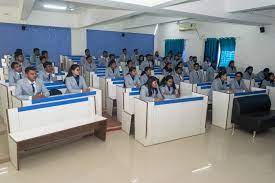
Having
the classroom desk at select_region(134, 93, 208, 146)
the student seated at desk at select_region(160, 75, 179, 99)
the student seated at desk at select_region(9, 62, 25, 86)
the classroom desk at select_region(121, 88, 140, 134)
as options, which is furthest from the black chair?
the student seated at desk at select_region(9, 62, 25, 86)

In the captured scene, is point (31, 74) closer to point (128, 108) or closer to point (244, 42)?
point (128, 108)

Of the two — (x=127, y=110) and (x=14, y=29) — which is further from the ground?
(x=14, y=29)

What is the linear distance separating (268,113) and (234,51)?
5013 mm

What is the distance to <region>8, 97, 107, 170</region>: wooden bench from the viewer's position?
3623 mm

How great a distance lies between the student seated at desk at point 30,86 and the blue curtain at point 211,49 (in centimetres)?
777

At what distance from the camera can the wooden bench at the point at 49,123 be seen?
3.62 meters

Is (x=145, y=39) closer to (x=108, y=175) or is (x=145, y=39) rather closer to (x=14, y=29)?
(x=14, y=29)

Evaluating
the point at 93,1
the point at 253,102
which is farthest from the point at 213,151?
the point at 93,1

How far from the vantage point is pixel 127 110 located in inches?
203

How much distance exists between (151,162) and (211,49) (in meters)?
7.97

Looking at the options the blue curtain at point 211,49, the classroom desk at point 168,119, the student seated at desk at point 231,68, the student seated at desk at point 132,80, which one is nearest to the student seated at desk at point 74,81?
the student seated at desk at point 132,80

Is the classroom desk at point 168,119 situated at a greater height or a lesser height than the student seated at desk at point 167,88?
lesser

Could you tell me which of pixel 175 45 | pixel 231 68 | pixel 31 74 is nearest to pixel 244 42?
pixel 231 68

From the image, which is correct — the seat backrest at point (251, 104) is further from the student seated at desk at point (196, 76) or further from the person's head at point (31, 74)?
the person's head at point (31, 74)
